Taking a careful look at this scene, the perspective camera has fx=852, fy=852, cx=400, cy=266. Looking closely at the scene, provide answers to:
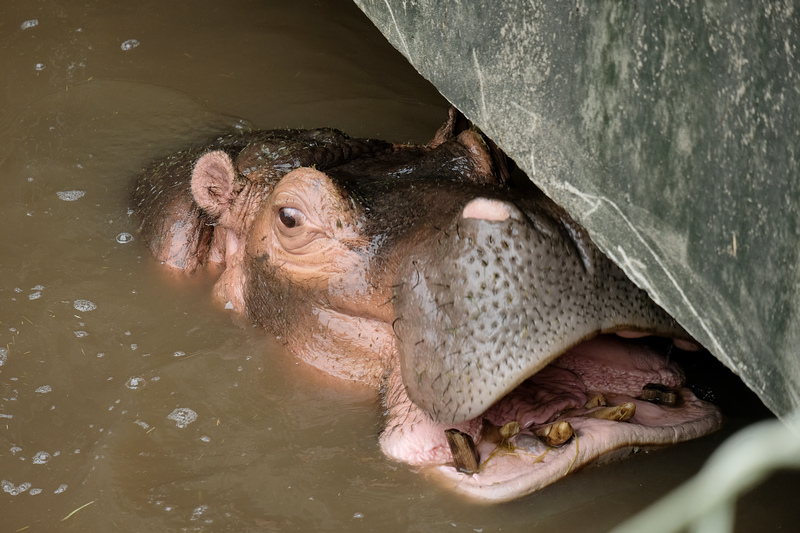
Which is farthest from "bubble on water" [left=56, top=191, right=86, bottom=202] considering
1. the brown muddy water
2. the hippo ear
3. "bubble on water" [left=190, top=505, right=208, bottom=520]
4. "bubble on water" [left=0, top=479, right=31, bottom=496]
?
"bubble on water" [left=190, top=505, right=208, bottom=520]

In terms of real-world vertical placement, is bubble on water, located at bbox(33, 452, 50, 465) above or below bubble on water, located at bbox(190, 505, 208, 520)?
below

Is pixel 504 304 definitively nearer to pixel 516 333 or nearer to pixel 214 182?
pixel 516 333

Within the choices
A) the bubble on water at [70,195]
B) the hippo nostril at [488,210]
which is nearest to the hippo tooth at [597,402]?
the hippo nostril at [488,210]

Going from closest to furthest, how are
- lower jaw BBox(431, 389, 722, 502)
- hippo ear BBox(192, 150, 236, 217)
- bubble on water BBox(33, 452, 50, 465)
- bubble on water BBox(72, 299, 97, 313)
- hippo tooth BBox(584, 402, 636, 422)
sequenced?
lower jaw BBox(431, 389, 722, 502), hippo tooth BBox(584, 402, 636, 422), bubble on water BBox(33, 452, 50, 465), hippo ear BBox(192, 150, 236, 217), bubble on water BBox(72, 299, 97, 313)

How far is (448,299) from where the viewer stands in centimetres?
262

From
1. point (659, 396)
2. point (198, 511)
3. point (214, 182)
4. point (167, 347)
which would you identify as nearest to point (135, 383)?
point (167, 347)

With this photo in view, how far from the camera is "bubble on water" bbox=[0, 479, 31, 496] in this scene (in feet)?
9.39

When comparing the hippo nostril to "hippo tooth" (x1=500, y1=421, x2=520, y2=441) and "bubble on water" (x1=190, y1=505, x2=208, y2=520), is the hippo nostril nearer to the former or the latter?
"hippo tooth" (x1=500, y1=421, x2=520, y2=441)

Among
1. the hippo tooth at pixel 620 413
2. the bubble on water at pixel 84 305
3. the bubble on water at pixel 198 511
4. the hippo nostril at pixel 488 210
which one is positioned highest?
the hippo nostril at pixel 488 210

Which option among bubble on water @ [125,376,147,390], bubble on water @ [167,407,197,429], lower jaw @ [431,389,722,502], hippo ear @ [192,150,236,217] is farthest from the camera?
hippo ear @ [192,150,236,217]

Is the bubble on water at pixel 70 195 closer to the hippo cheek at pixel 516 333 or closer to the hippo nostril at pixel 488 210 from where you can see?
the hippo cheek at pixel 516 333

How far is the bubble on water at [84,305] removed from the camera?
12.3 ft

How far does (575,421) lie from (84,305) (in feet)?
7.28

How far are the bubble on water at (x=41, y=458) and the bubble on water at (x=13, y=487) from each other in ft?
0.34
